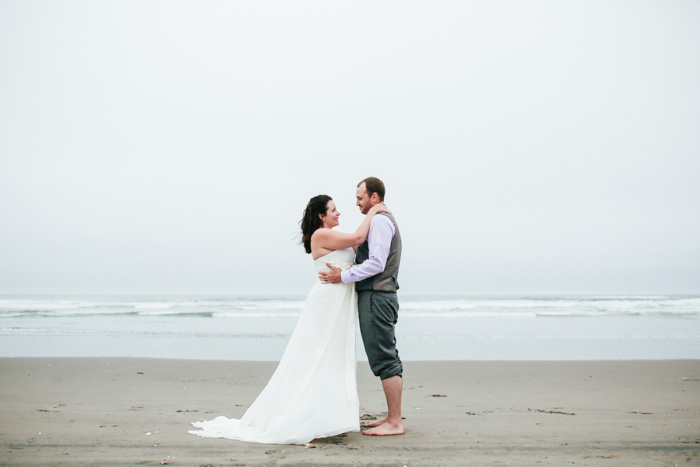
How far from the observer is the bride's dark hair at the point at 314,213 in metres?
4.62

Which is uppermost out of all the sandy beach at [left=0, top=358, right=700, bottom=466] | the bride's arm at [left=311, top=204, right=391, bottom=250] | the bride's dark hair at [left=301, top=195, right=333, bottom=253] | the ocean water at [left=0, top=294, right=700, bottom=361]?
the bride's dark hair at [left=301, top=195, right=333, bottom=253]

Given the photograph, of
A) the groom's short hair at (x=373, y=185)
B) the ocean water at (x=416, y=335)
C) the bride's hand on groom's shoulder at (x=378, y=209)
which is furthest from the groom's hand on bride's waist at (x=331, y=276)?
the ocean water at (x=416, y=335)

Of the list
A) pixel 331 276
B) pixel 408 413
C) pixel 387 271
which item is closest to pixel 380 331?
pixel 387 271

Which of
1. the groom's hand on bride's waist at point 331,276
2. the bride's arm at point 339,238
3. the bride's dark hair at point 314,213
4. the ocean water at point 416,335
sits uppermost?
the bride's dark hair at point 314,213

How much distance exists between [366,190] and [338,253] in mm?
654

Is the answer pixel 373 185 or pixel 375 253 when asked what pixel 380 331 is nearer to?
pixel 375 253

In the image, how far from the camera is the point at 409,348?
11789 mm

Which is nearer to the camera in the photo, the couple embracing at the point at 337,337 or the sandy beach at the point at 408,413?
the sandy beach at the point at 408,413

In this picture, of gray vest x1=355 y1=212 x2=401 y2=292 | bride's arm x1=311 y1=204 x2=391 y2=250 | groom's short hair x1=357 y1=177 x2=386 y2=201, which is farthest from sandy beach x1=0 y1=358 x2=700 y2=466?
groom's short hair x1=357 y1=177 x2=386 y2=201

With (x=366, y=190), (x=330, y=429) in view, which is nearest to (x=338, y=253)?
(x=366, y=190)

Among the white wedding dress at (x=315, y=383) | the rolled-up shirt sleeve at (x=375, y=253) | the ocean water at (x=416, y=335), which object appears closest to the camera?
the white wedding dress at (x=315, y=383)

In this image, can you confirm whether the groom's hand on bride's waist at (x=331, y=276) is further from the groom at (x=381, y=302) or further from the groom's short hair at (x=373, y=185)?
the groom's short hair at (x=373, y=185)

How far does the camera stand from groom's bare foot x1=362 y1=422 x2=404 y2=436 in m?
4.40

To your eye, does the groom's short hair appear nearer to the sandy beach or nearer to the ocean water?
the sandy beach
